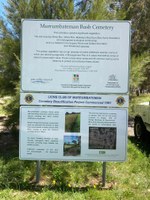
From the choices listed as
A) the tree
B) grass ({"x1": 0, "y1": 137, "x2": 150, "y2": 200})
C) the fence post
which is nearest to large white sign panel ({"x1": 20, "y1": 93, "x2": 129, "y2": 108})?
the fence post

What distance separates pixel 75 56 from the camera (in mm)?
5945

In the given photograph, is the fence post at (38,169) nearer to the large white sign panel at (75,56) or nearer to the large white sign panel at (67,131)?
the large white sign panel at (67,131)

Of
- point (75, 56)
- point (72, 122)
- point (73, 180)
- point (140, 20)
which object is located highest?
point (140, 20)

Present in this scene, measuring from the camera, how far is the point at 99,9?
8055 mm

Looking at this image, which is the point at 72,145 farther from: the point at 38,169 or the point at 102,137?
the point at 38,169

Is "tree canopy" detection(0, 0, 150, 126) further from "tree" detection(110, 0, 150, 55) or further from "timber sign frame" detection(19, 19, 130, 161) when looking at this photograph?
"tree" detection(110, 0, 150, 55)

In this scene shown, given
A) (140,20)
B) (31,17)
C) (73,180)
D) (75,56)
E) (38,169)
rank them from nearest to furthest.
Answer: (75,56), (38,169), (73,180), (31,17), (140,20)

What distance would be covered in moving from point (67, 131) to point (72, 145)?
0.76 ft

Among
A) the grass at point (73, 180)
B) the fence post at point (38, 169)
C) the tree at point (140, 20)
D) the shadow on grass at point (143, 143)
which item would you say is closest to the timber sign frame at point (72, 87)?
the fence post at point (38, 169)

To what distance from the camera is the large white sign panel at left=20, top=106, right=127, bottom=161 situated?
Answer: 600cm

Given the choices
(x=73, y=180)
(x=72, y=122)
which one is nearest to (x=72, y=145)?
(x=72, y=122)

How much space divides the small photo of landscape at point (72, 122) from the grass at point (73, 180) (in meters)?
0.88

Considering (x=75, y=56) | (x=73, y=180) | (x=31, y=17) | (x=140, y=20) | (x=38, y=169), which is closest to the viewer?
(x=75, y=56)

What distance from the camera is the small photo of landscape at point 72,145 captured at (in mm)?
6012
